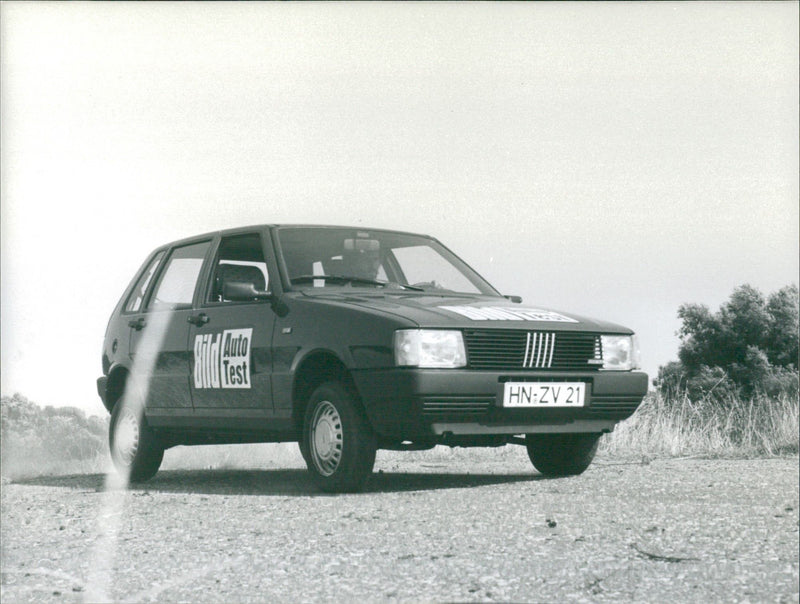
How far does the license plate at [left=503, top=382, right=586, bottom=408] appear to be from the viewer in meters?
6.71

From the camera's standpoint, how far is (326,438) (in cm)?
695

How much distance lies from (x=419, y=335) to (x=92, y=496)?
2973 millimetres

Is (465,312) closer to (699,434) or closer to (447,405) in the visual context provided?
A: (447,405)

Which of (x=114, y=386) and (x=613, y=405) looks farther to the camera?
(x=114, y=386)

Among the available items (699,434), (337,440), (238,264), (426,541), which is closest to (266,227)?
(238,264)

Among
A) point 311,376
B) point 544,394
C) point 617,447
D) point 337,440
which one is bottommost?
point 617,447

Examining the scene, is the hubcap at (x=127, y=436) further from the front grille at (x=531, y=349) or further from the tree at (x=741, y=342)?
the tree at (x=741, y=342)

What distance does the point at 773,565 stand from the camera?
4531 millimetres

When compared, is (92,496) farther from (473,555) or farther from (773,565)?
(773,565)

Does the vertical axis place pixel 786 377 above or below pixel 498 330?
below

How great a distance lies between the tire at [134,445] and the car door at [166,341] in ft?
0.67

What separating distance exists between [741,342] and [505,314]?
2215cm

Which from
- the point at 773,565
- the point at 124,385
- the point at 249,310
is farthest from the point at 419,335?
the point at 124,385

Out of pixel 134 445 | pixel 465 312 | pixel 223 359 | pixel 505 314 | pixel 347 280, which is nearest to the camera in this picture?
pixel 465 312
